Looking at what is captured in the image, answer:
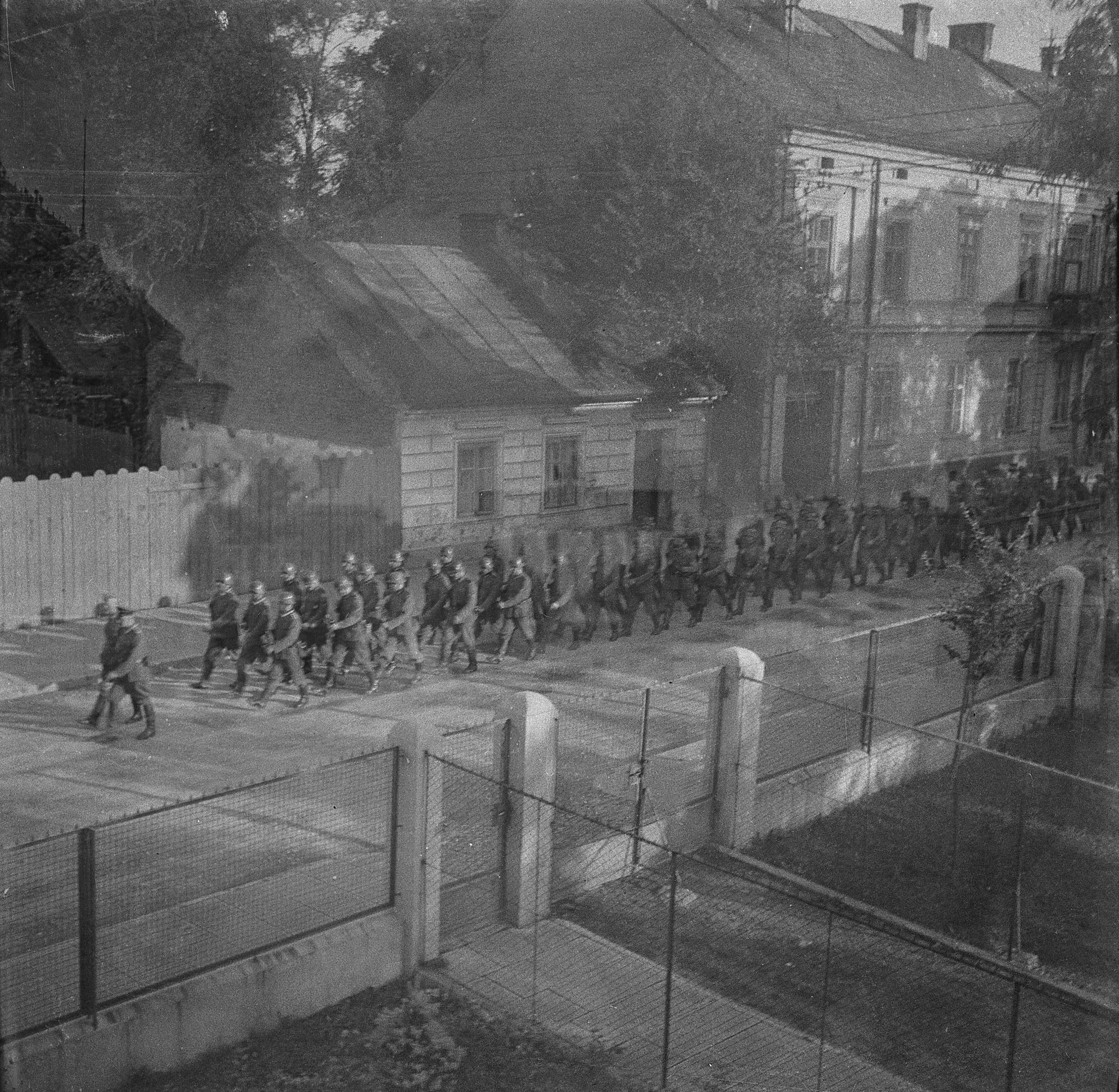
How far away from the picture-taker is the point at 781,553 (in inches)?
239

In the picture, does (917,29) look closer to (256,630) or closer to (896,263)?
(896,263)

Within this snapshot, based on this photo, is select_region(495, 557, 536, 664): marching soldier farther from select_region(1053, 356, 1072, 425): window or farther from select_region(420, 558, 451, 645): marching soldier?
select_region(1053, 356, 1072, 425): window

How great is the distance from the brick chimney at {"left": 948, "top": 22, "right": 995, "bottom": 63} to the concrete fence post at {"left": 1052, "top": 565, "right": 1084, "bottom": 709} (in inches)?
125

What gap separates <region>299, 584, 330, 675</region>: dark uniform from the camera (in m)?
4.18

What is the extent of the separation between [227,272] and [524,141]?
126 cm

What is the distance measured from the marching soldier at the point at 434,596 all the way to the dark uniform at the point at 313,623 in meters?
0.36

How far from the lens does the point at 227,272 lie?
424cm

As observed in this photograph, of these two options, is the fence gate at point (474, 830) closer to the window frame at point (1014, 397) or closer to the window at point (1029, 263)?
the window frame at point (1014, 397)

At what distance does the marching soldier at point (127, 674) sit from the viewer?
154 inches

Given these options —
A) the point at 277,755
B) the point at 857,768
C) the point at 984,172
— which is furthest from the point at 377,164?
the point at 857,768

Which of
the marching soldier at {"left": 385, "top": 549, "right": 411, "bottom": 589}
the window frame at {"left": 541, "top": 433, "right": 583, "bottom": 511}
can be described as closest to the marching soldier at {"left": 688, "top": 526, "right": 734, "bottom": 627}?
the window frame at {"left": 541, "top": 433, "right": 583, "bottom": 511}

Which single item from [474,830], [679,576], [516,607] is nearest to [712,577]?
[679,576]

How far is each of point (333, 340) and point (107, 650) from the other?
116cm

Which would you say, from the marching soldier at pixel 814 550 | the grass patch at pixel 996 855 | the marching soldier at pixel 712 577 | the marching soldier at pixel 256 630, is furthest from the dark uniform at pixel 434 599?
the grass patch at pixel 996 855
